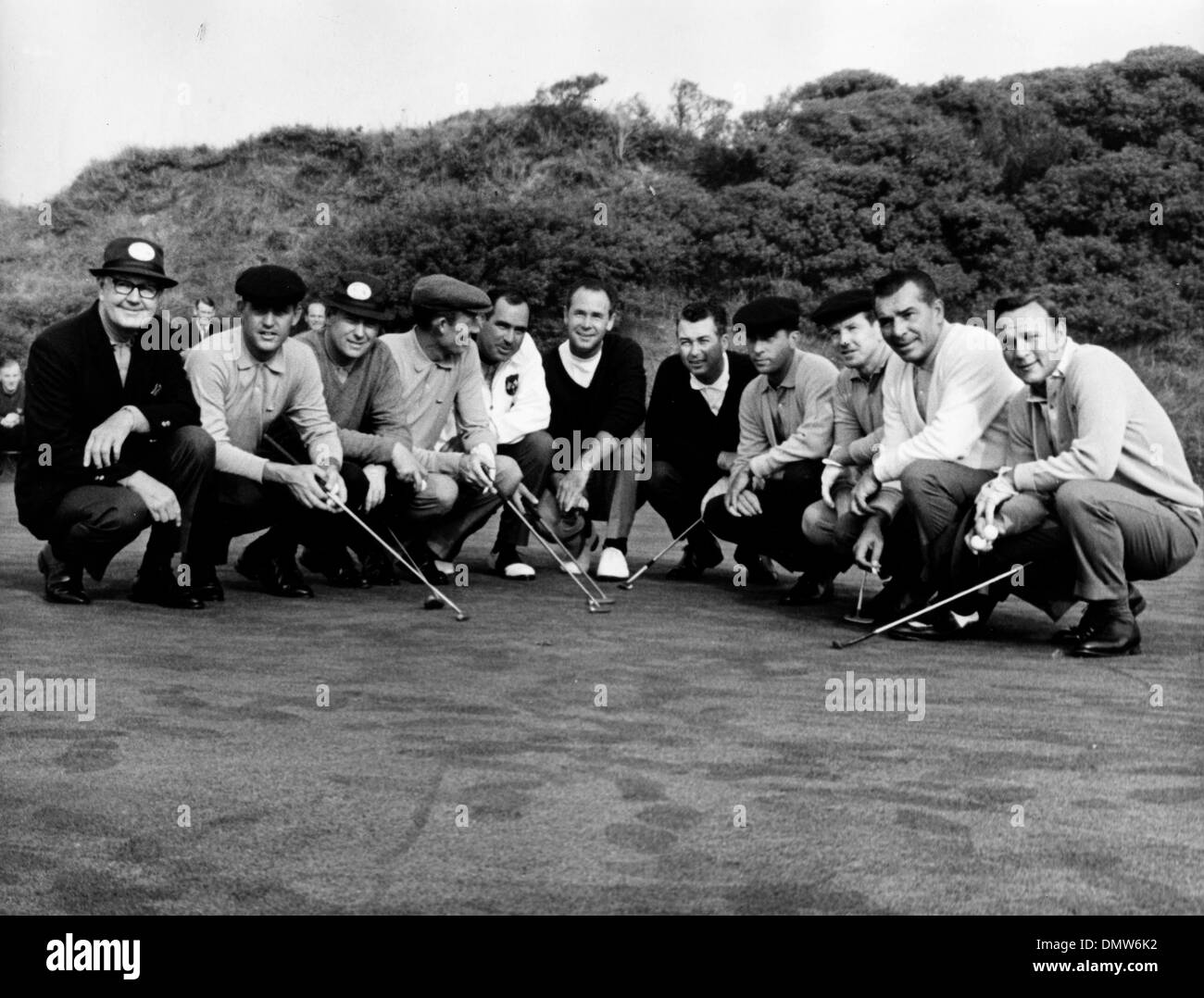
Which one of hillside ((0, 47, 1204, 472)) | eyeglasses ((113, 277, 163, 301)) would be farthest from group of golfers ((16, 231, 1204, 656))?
hillside ((0, 47, 1204, 472))

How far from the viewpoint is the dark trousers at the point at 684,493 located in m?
8.09

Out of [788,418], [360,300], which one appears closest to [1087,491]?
[788,418]

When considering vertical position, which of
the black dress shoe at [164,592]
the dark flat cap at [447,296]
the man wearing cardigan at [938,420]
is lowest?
the black dress shoe at [164,592]

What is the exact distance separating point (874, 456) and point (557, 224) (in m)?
19.8

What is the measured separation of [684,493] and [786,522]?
853 mm

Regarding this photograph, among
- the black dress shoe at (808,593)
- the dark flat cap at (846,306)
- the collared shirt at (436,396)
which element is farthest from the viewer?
the collared shirt at (436,396)

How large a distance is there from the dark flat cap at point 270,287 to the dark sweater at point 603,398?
6.40 feet

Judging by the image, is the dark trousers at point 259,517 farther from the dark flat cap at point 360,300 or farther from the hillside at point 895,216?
the hillside at point 895,216

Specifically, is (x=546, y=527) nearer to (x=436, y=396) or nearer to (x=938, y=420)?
(x=436, y=396)

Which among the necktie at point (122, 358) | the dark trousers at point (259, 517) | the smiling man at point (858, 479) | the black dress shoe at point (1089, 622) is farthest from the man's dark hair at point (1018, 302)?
the necktie at point (122, 358)

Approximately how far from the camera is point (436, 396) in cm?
774

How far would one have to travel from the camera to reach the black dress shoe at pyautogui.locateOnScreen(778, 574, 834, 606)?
7125 mm

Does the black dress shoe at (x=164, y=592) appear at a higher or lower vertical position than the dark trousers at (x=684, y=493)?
lower

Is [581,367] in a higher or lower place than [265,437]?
higher
